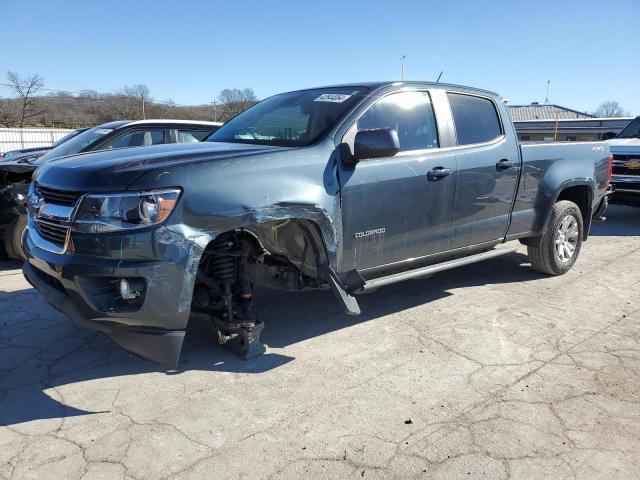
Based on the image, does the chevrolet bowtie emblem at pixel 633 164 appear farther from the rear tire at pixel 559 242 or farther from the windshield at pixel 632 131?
the rear tire at pixel 559 242

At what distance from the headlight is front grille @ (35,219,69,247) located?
0.70ft

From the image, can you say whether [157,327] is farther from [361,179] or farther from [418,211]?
[418,211]

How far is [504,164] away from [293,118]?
2.10 meters

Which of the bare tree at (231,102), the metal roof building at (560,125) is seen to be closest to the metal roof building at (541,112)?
the metal roof building at (560,125)

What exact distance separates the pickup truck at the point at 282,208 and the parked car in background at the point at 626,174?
15.4ft

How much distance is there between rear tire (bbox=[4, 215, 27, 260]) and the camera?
5.77 meters

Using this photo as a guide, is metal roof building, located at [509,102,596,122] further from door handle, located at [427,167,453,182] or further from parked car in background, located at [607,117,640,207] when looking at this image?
door handle, located at [427,167,453,182]

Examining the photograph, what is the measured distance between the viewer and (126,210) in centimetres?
283

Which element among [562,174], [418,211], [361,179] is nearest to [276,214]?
[361,179]

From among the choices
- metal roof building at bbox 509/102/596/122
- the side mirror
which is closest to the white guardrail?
the side mirror

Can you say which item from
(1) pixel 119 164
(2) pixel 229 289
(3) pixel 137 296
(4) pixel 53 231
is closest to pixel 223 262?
(2) pixel 229 289

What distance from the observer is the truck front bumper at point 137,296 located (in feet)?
9.29

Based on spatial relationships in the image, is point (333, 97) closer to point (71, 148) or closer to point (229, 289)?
point (229, 289)

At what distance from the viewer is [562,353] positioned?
12.6 feet
